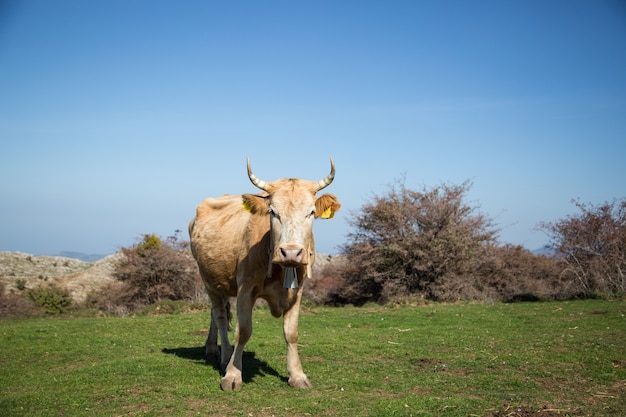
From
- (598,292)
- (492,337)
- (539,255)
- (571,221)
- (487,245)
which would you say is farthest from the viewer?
(539,255)

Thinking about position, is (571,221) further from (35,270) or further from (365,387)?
(35,270)

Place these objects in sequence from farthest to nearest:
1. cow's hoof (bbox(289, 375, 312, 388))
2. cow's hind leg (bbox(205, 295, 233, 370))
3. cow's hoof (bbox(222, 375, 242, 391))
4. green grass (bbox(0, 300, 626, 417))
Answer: cow's hind leg (bbox(205, 295, 233, 370))
cow's hoof (bbox(289, 375, 312, 388))
cow's hoof (bbox(222, 375, 242, 391))
green grass (bbox(0, 300, 626, 417))

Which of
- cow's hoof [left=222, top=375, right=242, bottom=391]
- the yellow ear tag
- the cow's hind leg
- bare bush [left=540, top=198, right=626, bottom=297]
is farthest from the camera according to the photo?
bare bush [left=540, top=198, right=626, bottom=297]

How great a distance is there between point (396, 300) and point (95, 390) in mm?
15626

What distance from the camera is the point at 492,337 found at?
11.4 m

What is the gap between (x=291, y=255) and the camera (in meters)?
6.11

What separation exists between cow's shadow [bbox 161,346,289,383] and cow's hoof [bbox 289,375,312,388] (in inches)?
17.7

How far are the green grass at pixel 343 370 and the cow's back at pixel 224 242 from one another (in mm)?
1513

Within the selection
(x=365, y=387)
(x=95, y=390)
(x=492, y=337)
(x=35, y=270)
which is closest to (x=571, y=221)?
(x=492, y=337)

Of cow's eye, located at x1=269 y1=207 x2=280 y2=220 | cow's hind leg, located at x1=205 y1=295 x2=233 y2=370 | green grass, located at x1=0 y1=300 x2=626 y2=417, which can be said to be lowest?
green grass, located at x1=0 y1=300 x2=626 y2=417

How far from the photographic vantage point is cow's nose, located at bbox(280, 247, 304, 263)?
6.11 meters

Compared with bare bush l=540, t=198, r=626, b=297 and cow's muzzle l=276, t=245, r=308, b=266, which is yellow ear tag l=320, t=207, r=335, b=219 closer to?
cow's muzzle l=276, t=245, r=308, b=266

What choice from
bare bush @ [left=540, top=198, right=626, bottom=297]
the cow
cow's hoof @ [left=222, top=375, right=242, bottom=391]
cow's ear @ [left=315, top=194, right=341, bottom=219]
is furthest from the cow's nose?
bare bush @ [left=540, top=198, right=626, bottom=297]

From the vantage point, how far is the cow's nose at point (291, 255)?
241 inches
